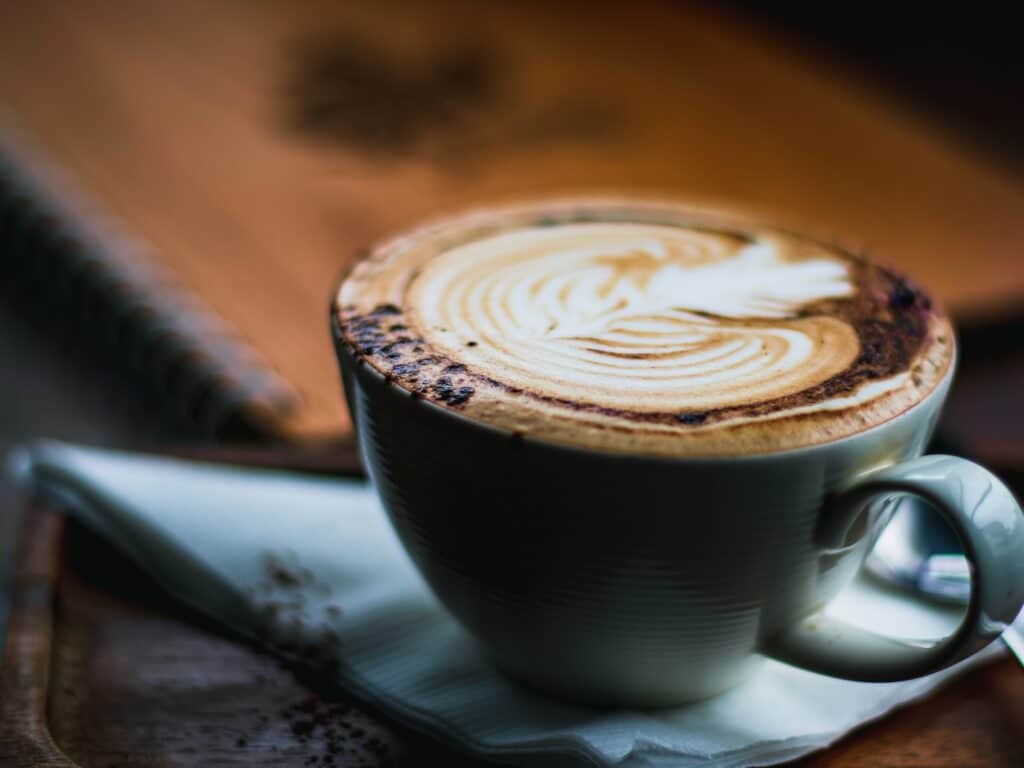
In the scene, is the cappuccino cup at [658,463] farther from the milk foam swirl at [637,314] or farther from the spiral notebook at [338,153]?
the spiral notebook at [338,153]

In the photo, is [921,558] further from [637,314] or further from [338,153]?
[338,153]

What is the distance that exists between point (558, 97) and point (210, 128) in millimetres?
544

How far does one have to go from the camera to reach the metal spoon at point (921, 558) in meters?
0.67

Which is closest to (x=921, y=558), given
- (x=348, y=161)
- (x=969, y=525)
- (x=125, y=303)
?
(x=969, y=525)

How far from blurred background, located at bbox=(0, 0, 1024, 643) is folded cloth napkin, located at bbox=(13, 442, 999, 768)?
0.55 feet

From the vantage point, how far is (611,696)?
56cm

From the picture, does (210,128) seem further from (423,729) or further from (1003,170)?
(423,729)

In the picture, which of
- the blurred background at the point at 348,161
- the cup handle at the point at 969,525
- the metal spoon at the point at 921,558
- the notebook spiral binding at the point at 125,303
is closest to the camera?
the cup handle at the point at 969,525

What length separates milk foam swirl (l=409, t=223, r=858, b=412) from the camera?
0.52 meters

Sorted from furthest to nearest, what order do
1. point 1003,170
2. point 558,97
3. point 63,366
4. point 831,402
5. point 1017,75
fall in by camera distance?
1. point 1017,75
2. point 558,97
3. point 1003,170
4. point 63,366
5. point 831,402

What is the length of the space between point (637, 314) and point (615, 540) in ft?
0.51

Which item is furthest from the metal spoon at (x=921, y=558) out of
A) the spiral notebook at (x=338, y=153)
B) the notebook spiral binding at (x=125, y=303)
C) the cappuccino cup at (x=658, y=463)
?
the notebook spiral binding at (x=125, y=303)

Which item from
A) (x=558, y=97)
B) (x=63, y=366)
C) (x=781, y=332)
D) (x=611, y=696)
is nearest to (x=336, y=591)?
(x=611, y=696)

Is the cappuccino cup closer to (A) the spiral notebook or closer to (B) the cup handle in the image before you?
(B) the cup handle
